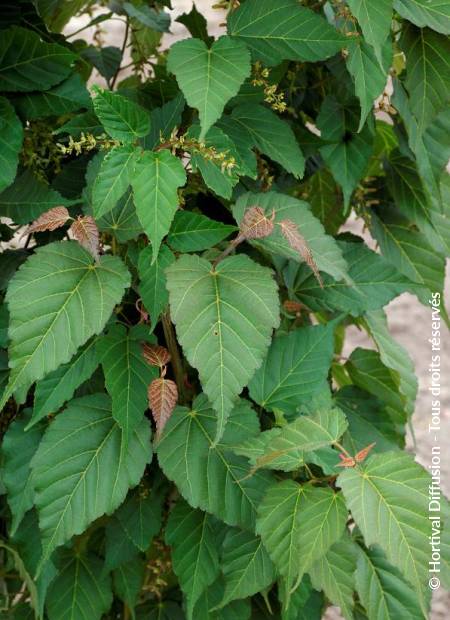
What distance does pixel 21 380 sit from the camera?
107cm

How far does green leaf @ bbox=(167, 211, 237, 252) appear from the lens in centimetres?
115

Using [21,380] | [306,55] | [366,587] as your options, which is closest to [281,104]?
[306,55]

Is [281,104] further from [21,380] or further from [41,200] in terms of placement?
[21,380]

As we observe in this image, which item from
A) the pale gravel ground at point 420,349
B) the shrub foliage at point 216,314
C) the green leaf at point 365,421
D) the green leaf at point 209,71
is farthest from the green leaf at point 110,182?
the pale gravel ground at point 420,349

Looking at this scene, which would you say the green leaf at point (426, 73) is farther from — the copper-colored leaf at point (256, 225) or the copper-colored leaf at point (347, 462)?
the copper-colored leaf at point (347, 462)

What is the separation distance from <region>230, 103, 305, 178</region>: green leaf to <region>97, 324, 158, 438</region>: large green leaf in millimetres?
306

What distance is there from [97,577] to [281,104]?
0.79 m

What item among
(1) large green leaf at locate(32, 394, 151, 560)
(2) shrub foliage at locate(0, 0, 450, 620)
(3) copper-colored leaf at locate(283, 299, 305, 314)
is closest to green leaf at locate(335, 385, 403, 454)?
(2) shrub foliage at locate(0, 0, 450, 620)

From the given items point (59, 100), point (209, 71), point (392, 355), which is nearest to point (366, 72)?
point (209, 71)

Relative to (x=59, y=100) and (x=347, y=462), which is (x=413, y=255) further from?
(x=59, y=100)

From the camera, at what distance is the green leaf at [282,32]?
3.83ft

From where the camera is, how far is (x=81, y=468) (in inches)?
48.1

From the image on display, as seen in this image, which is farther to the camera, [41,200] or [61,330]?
[41,200]

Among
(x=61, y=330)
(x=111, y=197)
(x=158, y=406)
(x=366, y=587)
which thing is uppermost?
(x=111, y=197)
